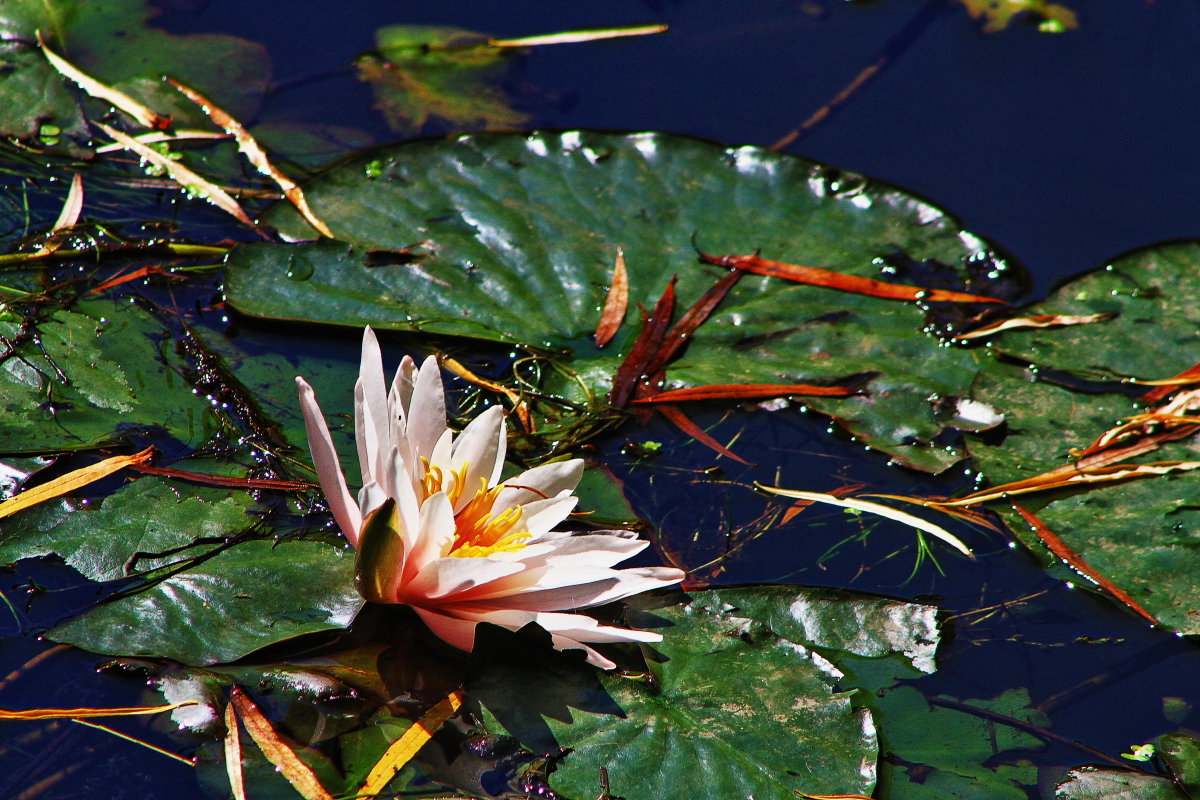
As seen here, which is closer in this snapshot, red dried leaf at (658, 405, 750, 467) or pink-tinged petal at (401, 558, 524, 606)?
pink-tinged petal at (401, 558, 524, 606)

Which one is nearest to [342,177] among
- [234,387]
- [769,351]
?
[234,387]

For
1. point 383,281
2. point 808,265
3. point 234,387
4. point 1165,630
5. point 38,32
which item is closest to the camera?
point 1165,630

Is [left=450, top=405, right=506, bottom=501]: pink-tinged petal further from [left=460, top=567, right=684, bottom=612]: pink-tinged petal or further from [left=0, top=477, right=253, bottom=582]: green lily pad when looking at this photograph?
[left=0, top=477, right=253, bottom=582]: green lily pad

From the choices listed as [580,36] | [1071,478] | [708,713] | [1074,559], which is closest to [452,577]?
[708,713]

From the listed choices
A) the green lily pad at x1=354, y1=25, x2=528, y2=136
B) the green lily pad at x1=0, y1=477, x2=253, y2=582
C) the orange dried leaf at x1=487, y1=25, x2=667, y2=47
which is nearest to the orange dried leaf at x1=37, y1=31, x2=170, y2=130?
the green lily pad at x1=354, y1=25, x2=528, y2=136

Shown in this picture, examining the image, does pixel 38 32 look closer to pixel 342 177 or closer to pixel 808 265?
pixel 342 177

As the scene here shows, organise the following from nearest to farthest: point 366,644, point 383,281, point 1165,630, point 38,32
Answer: point 366,644
point 1165,630
point 383,281
point 38,32

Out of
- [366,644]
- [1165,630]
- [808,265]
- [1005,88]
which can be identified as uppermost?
[1005,88]

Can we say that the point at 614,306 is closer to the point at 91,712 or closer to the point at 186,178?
the point at 186,178
